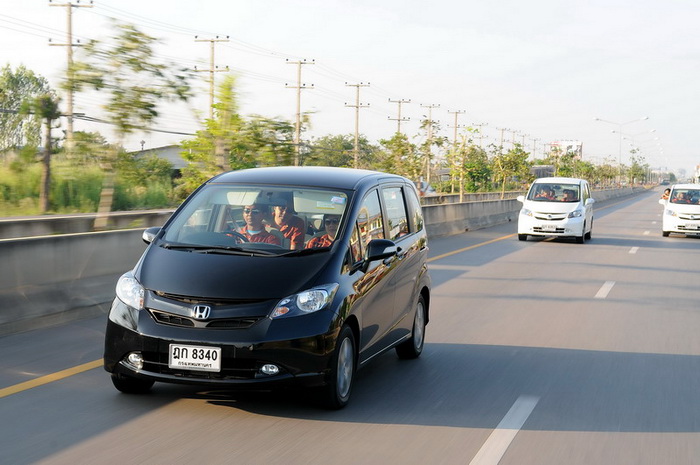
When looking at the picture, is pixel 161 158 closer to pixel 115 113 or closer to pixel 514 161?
pixel 115 113

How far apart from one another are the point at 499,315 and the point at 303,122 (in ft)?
41.0

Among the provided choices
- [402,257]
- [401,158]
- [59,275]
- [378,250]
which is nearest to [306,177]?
[378,250]

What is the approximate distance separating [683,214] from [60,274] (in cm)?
2216

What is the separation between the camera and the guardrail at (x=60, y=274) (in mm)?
8789

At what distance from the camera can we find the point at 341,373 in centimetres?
615

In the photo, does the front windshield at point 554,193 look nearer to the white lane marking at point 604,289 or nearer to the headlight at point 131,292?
the white lane marking at point 604,289

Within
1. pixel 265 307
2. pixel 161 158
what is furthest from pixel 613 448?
pixel 161 158

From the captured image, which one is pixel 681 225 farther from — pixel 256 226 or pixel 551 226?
pixel 256 226

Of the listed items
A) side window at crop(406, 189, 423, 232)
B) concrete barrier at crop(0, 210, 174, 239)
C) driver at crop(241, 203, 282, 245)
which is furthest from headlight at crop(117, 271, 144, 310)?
concrete barrier at crop(0, 210, 174, 239)

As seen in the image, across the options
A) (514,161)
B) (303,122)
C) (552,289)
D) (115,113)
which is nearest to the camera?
(552,289)

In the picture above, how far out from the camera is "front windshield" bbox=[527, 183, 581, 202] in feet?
82.8

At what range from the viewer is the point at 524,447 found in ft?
17.9

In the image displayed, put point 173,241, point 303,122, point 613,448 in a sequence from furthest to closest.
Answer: point 303,122 < point 173,241 < point 613,448

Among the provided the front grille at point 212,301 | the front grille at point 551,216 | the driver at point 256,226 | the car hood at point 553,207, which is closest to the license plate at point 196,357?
the front grille at point 212,301
